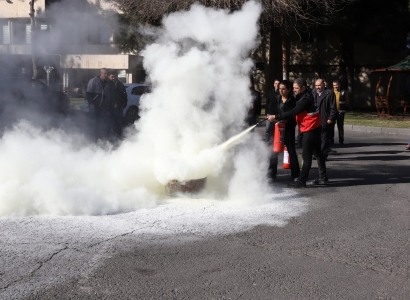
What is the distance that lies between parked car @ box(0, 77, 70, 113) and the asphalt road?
18.1 ft

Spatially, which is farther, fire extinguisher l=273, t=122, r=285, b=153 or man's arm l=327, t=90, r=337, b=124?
man's arm l=327, t=90, r=337, b=124

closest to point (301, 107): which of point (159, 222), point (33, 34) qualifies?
point (159, 222)

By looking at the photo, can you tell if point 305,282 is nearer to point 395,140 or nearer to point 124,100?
point 124,100

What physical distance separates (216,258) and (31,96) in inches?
344

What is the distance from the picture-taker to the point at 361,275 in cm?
431

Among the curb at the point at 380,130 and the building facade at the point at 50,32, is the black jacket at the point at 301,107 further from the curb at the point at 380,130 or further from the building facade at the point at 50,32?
the curb at the point at 380,130

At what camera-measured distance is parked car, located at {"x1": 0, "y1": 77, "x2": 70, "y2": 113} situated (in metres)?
10.5

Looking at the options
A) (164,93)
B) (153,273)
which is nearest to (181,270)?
(153,273)

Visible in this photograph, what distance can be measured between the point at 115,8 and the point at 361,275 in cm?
808

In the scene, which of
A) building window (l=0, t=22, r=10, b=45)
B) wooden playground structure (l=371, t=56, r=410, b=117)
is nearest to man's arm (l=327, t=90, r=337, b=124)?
building window (l=0, t=22, r=10, b=45)

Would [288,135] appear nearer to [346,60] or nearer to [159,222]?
[159,222]

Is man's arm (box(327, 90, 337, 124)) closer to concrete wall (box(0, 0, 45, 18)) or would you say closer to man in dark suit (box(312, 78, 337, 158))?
man in dark suit (box(312, 78, 337, 158))

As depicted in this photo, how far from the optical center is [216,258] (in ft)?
15.4

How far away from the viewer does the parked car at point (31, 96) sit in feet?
34.5
